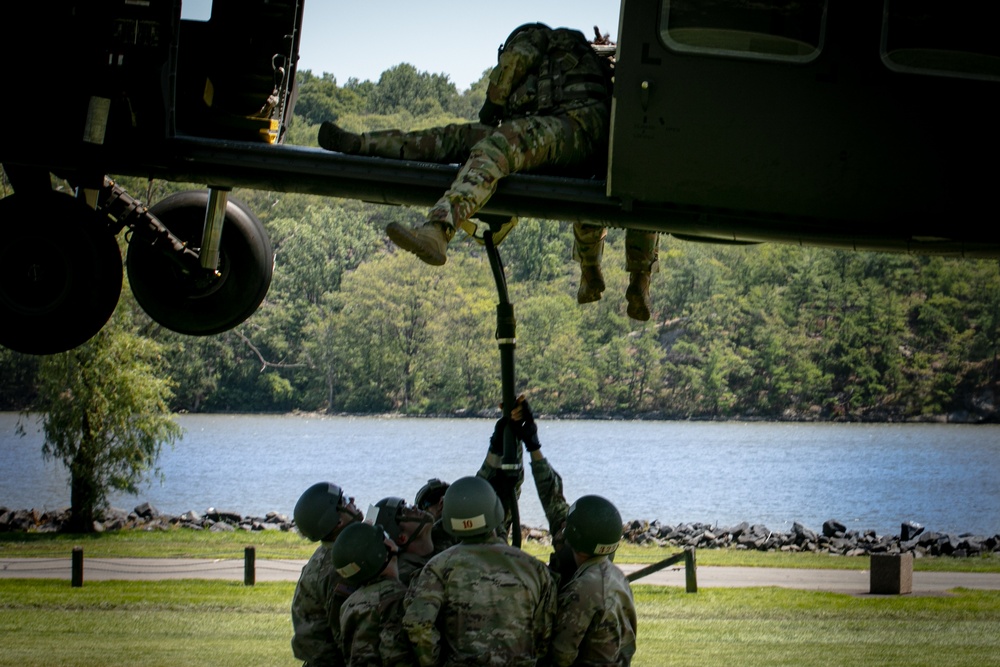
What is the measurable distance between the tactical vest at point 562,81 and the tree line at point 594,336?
47144 mm

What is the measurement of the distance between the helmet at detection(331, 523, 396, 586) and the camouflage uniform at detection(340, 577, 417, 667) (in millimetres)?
90

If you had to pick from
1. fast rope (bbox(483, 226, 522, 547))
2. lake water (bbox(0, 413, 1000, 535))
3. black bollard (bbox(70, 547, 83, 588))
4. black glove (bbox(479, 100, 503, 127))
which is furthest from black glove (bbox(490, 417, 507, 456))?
lake water (bbox(0, 413, 1000, 535))

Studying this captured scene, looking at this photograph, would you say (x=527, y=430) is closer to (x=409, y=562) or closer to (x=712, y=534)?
(x=409, y=562)

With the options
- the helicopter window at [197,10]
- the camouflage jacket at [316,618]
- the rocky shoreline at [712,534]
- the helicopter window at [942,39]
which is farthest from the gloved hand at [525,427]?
the rocky shoreline at [712,534]

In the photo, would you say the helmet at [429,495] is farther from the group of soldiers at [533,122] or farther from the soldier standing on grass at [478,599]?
the group of soldiers at [533,122]

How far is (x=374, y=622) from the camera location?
6.71 metres

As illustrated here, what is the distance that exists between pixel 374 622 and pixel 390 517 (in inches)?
28.5

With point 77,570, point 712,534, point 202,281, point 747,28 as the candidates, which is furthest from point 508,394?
point 712,534

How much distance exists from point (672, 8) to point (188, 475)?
4284cm

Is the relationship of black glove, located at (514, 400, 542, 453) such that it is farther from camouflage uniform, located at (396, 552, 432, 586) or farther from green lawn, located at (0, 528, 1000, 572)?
green lawn, located at (0, 528, 1000, 572)

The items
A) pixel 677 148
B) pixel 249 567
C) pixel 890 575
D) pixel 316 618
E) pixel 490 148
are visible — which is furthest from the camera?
pixel 249 567

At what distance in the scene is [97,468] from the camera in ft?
94.2

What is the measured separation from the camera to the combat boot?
24.2 ft

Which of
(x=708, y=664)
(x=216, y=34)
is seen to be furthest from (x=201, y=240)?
(x=708, y=664)
